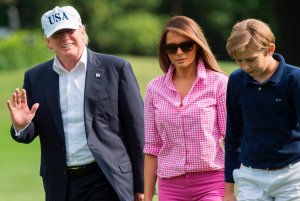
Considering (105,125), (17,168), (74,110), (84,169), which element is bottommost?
(17,168)

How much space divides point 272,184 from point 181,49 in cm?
116

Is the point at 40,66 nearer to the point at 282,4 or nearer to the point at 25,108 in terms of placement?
the point at 25,108

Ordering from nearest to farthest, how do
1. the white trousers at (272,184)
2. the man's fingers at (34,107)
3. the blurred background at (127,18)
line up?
the white trousers at (272,184) < the man's fingers at (34,107) < the blurred background at (127,18)

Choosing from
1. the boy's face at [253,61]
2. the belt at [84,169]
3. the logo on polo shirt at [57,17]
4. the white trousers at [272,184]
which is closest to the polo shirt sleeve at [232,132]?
the white trousers at [272,184]

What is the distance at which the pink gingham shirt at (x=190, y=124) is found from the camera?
5.91m

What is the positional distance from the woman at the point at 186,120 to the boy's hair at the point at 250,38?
2.34 feet

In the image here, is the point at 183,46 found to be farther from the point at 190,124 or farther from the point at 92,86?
the point at 92,86

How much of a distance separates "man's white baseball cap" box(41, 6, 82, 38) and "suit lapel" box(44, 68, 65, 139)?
1.02 ft

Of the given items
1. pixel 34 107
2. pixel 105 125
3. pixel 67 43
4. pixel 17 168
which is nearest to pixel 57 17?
pixel 67 43

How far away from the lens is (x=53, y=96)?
21.4ft

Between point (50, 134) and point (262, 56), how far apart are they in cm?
194

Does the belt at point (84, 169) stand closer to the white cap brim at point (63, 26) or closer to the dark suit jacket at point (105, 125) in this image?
the dark suit jacket at point (105, 125)

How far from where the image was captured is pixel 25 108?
6426 millimetres

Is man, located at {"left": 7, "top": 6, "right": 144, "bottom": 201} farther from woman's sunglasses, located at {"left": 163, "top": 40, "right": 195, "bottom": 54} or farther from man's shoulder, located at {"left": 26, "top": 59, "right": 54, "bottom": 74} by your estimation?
woman's sunglasses, located at {"left": 163, "top": 40, "right": 195, "bottom": 54}
